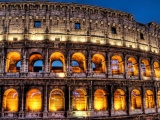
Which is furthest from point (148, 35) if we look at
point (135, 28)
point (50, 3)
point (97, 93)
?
point (50, 3)

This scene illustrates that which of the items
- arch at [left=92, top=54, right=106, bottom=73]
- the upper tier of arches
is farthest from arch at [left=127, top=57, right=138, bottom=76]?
arch at [left=92, top=54, right=106, bottom=73]

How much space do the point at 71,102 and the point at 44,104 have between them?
2.71 meters

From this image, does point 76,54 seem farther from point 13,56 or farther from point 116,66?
point 13,56

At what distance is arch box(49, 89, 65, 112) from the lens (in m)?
20.7

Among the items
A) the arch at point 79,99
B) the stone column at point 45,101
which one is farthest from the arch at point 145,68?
the stone column at point 45,101

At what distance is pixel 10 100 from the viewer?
2102 centimetres

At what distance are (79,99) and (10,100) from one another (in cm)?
728

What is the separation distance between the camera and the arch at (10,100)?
20.4 meters

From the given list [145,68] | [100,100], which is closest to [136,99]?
[145,68]

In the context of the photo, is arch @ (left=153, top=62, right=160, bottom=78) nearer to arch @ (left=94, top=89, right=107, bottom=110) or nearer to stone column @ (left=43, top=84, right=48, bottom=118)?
arch @ (left=94, top=89, right=107, bottom=110)

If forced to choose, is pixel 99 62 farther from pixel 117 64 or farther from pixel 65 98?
pixel 65 98

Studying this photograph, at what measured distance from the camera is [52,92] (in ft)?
68.0

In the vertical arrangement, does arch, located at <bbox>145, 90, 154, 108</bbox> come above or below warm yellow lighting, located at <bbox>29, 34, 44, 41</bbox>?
below

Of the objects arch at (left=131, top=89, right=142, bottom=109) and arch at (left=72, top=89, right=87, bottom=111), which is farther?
arch at (left=131, top=89, right=142, bottom=109)
